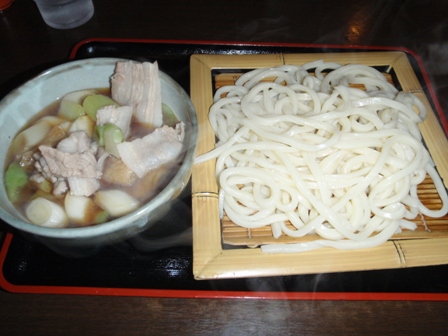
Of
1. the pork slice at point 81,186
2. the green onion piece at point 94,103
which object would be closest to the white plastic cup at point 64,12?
the green onion piece at point 94,103

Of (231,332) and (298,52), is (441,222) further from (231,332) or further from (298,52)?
(298,52)

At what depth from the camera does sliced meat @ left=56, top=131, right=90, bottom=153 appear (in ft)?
5.64

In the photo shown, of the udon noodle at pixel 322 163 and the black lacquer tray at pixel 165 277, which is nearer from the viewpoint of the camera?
the black lacquer tray at pixel 165 277

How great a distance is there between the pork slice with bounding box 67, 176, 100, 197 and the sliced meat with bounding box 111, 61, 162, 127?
484 millimetres

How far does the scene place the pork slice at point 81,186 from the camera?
163cm

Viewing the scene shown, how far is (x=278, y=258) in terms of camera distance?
1.68 meters

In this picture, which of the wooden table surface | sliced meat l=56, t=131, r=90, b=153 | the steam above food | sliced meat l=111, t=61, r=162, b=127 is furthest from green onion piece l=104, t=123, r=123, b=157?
the wooden table surface

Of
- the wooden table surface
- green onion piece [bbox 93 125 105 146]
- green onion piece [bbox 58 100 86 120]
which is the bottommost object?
the wooden table surface

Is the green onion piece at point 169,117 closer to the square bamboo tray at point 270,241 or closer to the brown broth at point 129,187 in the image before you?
the square bamboo tray at point 270,241

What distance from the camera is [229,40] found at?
3.14m

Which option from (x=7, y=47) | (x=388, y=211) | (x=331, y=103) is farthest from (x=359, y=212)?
(x=7, y=47)

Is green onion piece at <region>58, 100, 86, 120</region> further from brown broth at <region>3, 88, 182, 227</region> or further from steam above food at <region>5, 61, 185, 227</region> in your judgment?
brown broth at <region>3, 88, 182, 227</region>

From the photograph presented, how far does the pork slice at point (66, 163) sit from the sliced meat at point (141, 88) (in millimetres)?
433

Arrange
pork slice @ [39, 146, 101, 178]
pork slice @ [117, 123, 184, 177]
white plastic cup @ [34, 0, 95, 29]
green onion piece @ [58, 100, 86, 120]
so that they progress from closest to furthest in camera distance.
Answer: pork slice @ [39, 146, 101, 178] < pork slice @ [117, 123, 184, 177] < green onion piece @ [58, 100, 86, 120] < white plastic cup @ [34, 0, 95, 29]
